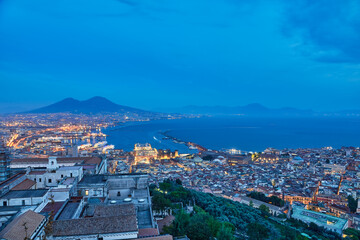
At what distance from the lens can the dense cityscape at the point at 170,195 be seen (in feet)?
29.1

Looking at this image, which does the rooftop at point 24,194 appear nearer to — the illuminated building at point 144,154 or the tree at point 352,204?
the tree at point 352,204

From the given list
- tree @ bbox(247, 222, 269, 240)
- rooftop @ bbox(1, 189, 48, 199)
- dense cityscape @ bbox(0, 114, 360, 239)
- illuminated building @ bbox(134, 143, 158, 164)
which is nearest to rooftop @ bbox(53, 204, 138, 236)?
dense cityscape @ bbox(0, 114, 360, 239)

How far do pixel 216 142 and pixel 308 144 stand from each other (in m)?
26.9

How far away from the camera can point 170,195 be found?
1966 cm

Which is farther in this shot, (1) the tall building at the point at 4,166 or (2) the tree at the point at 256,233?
(1) the tall building at the point at 4,166

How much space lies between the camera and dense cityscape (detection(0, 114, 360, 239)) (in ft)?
29.1

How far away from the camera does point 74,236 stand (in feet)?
27.1

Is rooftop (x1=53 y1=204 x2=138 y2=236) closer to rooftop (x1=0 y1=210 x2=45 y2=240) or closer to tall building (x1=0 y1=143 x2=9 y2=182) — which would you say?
rooftop (x1=0 y1=210 x2=45 y2=240)

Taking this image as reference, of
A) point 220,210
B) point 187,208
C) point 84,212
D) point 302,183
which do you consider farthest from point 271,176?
point 84,212

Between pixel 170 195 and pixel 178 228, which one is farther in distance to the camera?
pixel 170 195

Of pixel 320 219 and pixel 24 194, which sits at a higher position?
pixel 24 194

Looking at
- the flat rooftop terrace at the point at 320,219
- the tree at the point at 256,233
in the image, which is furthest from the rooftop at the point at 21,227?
the flat rooftop terrace at the point at 320,219

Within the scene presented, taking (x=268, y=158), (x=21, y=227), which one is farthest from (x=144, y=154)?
(x=21, y=227)

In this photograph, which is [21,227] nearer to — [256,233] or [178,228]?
[178,228]
